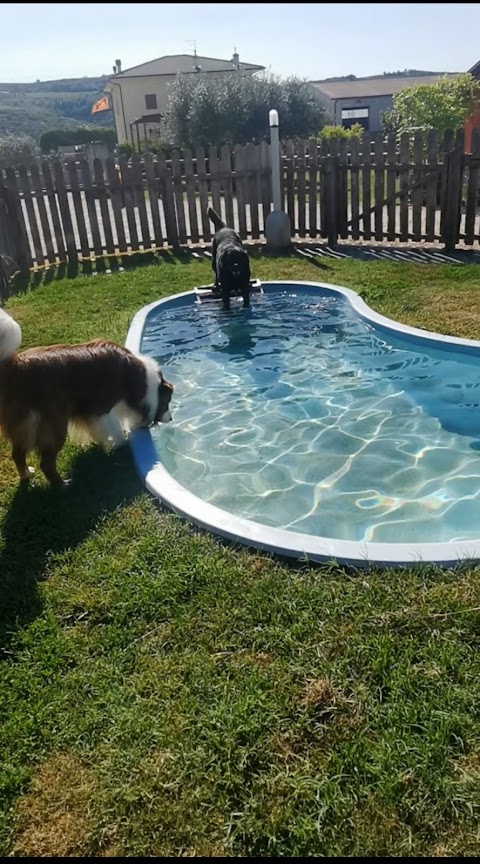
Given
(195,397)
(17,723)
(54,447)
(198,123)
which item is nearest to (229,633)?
(17,723)

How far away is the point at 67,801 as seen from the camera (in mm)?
2361

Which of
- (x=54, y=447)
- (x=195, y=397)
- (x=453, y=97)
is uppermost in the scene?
(x=453, y=97)

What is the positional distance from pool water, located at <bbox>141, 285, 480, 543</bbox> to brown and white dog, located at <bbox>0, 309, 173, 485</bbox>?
0.65 meters

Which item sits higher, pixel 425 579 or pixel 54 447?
pixel 54 447

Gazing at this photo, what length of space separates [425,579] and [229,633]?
1.08 metres

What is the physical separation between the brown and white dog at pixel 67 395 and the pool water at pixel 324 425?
65 cm

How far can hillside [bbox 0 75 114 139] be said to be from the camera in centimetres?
11025

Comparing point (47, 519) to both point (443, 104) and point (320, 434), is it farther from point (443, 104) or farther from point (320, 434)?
point (443, 104)

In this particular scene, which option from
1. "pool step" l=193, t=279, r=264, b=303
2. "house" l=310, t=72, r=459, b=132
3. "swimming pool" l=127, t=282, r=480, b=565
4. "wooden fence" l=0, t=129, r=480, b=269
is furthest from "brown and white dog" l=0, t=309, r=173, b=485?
"house" l=310, t=72, r=459, b=132

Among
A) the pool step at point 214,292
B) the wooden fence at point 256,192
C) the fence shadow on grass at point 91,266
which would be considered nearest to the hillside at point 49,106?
the wooden fence at point 256,192

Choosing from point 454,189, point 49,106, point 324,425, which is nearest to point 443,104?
point 454,189

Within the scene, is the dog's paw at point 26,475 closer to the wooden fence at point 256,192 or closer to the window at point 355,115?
the wooden fence at point 256,192

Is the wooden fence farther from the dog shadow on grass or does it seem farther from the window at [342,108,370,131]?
the window at [342,108,370,131]

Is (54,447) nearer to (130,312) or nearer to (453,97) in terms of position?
(130,312)
